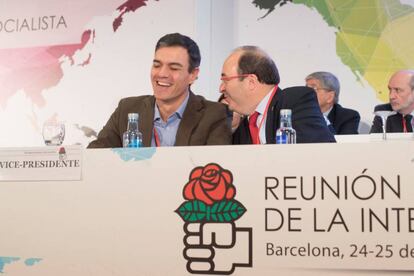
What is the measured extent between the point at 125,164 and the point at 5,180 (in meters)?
0.40

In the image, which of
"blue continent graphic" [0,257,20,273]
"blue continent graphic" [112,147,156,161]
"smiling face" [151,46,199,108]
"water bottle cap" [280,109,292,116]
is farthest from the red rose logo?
"smiling face" [151,46,199,108]

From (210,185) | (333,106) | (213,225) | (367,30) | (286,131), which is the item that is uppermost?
(367,30)

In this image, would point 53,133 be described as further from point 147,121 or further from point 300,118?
point 300,118

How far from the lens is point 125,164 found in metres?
1.97

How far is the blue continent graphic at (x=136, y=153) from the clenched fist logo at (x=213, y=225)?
0.14 meters

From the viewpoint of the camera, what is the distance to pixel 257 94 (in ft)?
8.70

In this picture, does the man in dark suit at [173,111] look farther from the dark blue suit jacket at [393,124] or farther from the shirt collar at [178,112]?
the dark blue suit jacket at [393,124]

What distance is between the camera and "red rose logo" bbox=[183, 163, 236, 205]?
74.2 inches

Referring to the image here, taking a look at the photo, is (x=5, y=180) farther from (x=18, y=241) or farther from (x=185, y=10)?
(x=185, y=10)

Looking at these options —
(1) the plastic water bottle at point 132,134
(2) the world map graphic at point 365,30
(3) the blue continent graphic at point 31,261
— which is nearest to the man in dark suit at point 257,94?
(1) the plastic water bottle at point 132,134

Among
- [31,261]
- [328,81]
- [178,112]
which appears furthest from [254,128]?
[328,81]

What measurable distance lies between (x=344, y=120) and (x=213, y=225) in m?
2.87

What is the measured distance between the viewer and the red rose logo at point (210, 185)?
1.89 meters

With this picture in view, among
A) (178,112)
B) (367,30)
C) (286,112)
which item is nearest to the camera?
(286,112)
